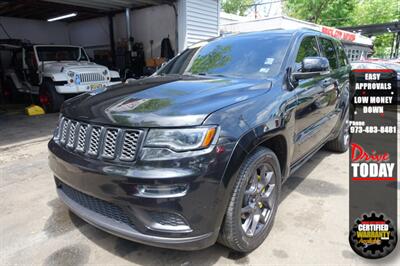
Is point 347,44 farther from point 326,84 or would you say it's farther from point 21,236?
point 21,236

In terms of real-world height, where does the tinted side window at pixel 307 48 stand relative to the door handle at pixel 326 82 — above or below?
above

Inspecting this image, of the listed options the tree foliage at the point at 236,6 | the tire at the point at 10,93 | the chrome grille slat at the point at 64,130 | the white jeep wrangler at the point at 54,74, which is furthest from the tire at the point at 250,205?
the tree foliage at the point at 236,6

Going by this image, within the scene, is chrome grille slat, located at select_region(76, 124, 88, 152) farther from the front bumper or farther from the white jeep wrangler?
the white jeep wrangler

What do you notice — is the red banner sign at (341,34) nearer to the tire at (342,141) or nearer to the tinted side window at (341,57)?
the tinted side window at (341,57)

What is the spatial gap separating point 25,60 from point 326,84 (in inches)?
393

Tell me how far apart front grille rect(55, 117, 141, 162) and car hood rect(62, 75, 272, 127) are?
0.06 m

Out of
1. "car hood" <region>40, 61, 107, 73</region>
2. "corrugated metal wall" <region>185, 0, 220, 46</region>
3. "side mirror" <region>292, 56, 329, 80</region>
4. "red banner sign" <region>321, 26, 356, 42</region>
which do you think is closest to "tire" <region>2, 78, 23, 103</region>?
"car hood" <region>40, 61, 107, 73</region>

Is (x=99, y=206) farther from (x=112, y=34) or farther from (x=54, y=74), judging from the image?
(x=112, y=34)

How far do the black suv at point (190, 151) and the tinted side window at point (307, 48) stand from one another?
0.42 ft

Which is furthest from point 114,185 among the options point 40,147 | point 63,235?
point 40,147

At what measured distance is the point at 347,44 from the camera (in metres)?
19.9

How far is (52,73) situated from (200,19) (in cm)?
497

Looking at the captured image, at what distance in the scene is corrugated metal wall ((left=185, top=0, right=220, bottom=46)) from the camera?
10.1 meters

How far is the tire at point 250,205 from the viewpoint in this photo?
2.17 m
